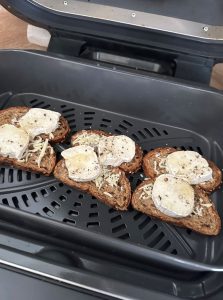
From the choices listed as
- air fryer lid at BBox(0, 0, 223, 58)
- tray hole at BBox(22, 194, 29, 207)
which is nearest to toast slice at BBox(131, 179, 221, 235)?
tray hole at BBox(22, 194, 29, 207)

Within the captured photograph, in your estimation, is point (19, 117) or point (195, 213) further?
point (19, 117)

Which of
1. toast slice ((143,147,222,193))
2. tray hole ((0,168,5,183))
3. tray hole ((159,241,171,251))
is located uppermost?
toast slice ((143,147,222,193))

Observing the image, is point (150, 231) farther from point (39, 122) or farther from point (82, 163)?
point (39, 122)

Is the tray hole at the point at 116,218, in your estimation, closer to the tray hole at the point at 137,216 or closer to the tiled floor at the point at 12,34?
the tray hole at the point at 137,216

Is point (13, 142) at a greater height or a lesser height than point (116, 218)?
greater

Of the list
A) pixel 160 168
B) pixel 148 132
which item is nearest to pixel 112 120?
pixel 148 132

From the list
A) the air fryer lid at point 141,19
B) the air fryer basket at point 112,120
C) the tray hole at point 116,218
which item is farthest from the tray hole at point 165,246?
the air fryer lid at point 141,19

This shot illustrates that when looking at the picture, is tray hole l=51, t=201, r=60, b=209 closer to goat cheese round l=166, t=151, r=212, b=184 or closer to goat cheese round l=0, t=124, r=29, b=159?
goat cheese round l=0, t=124, r=29, b=159
